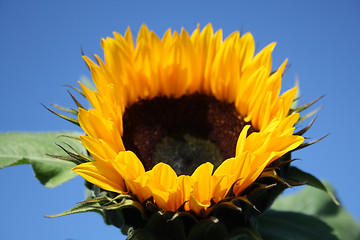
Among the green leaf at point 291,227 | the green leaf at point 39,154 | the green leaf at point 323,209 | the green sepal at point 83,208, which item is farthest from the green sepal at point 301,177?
the green leaf at point 323,209

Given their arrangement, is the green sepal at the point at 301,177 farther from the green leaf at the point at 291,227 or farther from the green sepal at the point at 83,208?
the green sepal at the point at 83,208

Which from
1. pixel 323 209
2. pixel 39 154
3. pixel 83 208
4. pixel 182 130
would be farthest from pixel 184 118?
pixel 323 209

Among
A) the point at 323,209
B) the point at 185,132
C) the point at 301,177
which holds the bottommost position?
the point at 323,209

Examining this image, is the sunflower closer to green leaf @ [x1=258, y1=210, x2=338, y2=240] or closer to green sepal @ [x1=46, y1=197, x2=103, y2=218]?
green sepal @ [x1=46, y1=197, x2=103, y2=218]

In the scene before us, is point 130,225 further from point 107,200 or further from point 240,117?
point 240,117

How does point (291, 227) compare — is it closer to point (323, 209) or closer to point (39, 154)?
point (323, 209)

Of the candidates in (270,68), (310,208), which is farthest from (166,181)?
(310,208)
